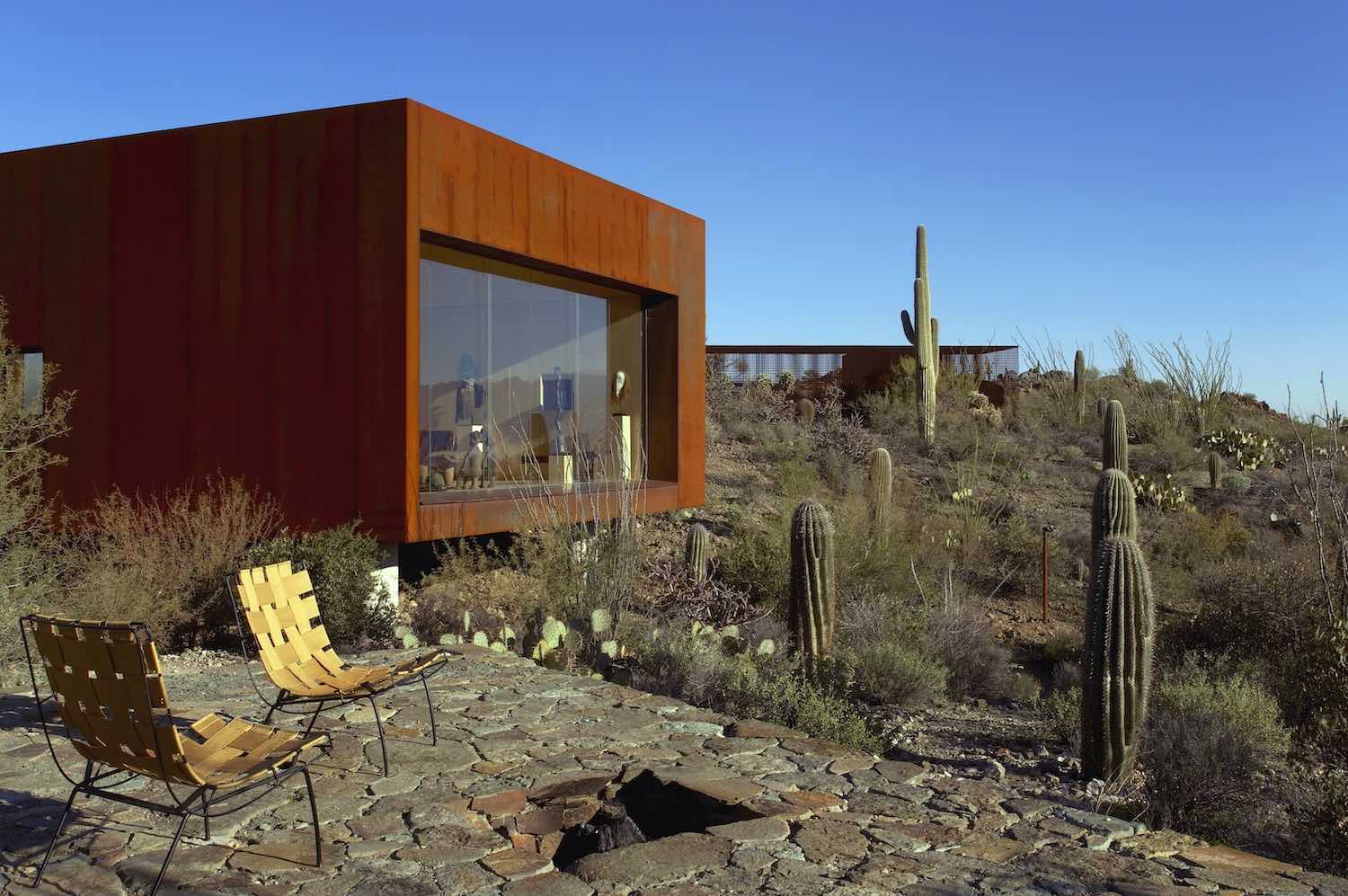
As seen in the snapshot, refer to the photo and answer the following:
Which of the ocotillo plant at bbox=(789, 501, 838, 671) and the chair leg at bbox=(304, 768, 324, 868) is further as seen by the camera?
the ocotillo plant at bbox=(789, 501, 838, 671)

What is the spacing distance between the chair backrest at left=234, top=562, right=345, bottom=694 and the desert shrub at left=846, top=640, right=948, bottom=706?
16.1ft

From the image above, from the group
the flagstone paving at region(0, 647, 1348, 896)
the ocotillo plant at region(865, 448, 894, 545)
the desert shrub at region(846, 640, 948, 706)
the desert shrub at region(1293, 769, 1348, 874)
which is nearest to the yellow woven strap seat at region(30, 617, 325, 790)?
the flagstone paving at region(0, 647, 1348, 896)

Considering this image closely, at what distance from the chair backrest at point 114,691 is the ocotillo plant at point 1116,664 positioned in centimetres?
520

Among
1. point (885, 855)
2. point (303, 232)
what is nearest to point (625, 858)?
point (885, 855)

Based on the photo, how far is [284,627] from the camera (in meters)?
5.45

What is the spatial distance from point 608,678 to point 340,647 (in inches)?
83.2

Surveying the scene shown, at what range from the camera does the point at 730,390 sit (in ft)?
90.3

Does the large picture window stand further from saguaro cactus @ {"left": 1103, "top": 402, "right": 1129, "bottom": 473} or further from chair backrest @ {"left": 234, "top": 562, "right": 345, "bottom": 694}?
saguaro cactus @ {"left": 1103, "top": 402, "right": 1129, "bottom": 473}

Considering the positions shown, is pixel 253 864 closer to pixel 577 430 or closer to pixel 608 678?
pixel 608 678

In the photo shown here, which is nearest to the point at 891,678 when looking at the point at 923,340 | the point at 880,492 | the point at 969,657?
the point at 969,657

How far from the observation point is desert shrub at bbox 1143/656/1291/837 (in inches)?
256

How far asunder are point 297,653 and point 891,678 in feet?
17.7

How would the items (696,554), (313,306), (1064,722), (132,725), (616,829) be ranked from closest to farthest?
(132,725) < (616,829) < (1064,722) < (313,306) < (696,554)

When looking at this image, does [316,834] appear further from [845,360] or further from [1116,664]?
[845,360]
